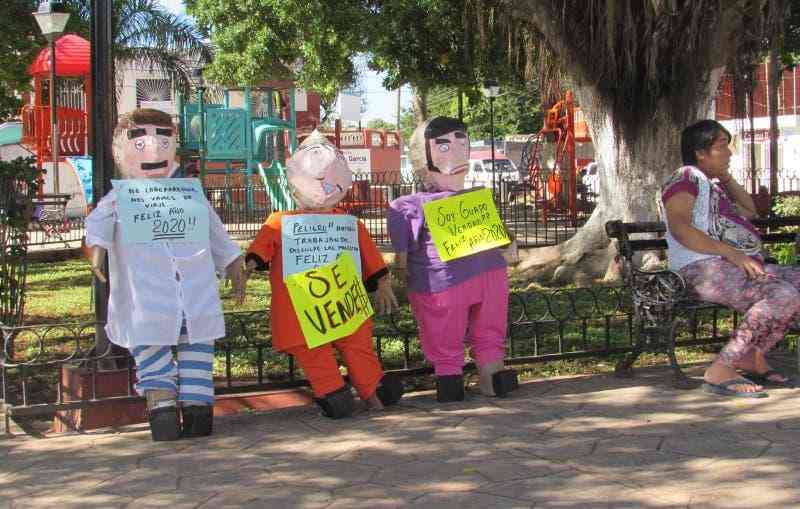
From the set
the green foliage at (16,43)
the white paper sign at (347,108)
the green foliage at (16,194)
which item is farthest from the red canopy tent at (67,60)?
the green foliage at (16,194)

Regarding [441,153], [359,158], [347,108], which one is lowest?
[441,153]

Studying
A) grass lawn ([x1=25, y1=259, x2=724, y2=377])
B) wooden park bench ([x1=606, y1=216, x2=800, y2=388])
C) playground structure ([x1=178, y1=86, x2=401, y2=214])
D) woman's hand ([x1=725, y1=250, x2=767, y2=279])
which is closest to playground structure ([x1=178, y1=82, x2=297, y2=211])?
playground structure ([x1=178, y1=86, x2=401, y2=214])

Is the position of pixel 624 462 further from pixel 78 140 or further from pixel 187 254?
pixel 78 140

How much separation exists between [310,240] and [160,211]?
0.77 m

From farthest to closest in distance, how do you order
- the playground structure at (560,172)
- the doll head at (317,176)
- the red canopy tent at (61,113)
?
the red canopy tent at (61,113) < the playground structure at (560,172) < the doll head at (317,176)

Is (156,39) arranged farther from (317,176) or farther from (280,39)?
(317,176)

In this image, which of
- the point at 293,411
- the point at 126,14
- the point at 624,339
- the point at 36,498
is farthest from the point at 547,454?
the point at 126,14

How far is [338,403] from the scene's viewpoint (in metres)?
5.11

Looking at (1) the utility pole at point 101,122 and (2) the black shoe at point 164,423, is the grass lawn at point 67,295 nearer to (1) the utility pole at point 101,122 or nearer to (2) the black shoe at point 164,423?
(1) the utility pole at point 101,122

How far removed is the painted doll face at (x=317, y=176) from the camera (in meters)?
5.25

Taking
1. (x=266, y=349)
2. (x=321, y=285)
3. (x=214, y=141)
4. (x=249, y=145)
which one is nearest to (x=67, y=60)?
(x=214, y=141)

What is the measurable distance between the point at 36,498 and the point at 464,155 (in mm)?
2778

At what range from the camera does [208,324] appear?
4824 millimetres

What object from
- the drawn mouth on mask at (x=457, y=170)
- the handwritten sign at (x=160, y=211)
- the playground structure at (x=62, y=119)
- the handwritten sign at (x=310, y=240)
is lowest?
the handwritten sign at (x=310, y=240)
